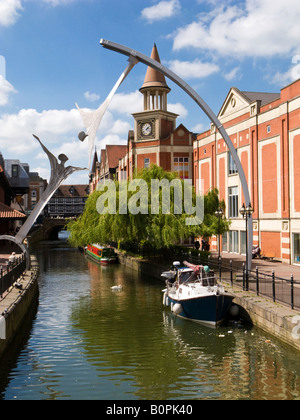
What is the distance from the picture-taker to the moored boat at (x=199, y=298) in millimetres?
16281

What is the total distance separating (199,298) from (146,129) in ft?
125

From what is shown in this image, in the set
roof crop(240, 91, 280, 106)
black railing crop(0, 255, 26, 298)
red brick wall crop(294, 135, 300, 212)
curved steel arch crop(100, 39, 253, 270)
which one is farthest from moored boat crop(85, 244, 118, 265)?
curved steel arch crop(100, 39, 253, 270)

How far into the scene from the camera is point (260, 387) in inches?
410

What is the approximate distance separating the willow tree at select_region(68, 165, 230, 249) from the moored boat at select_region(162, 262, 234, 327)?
911 cm

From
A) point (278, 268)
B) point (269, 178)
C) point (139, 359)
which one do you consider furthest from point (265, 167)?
point (139, 359)

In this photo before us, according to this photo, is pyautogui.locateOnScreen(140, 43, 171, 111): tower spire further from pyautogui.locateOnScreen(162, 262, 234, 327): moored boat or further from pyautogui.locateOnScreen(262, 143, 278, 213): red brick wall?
pyautogui.locateOnScreen(162, 262, 234, 327): moored boat

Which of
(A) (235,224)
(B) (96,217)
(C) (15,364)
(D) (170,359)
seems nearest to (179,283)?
(D) (170,359)

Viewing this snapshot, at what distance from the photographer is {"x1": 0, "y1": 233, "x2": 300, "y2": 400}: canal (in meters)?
10.3

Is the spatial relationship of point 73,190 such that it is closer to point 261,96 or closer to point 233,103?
point 261,96

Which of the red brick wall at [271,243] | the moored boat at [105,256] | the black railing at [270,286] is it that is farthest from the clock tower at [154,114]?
the black railing at [270,286]

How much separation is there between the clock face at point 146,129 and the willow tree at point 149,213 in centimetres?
2077

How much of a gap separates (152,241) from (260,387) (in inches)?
752
